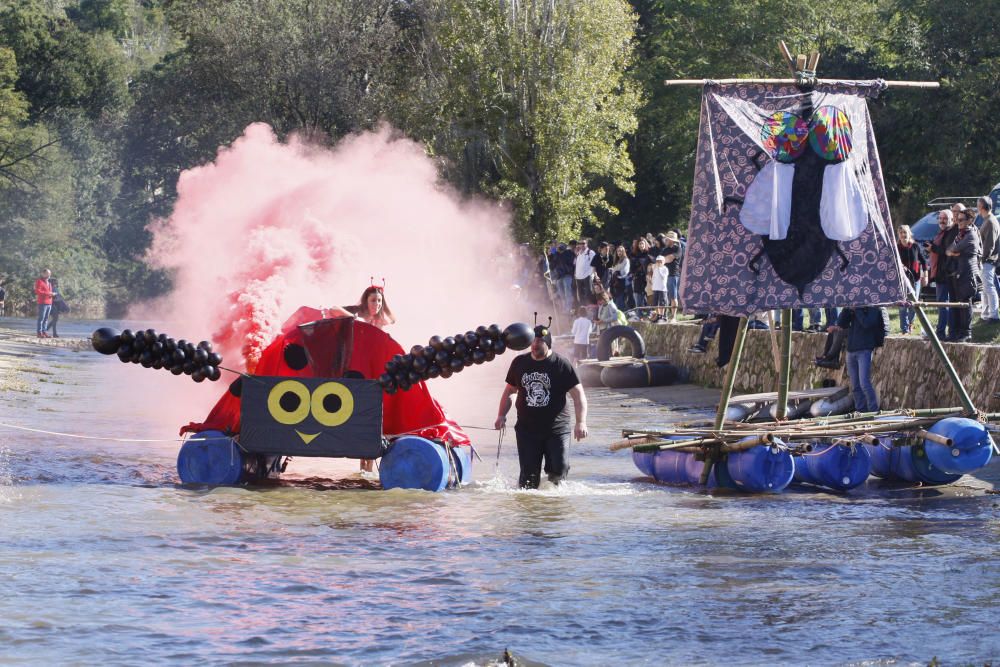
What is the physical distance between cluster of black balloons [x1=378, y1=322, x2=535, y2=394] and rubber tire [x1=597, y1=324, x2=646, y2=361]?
15724 millimetres

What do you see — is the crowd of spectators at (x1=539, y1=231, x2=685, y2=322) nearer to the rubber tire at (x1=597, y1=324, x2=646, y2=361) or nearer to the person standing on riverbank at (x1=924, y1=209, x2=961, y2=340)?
the rubber tire at (x1=597, y1=324, x2=646, y2=361)

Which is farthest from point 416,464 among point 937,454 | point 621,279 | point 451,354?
point 621,279

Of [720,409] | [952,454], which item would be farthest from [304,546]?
[952,454]

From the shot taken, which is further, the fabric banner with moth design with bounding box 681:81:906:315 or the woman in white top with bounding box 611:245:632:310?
the woman in white top with bounding box 611:245:632:310

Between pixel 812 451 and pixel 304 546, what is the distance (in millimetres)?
5730

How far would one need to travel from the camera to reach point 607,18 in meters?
44.2

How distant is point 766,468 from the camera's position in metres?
14.2

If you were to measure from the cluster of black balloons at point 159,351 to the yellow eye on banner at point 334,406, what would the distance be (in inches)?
41.2

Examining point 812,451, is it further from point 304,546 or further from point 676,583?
point 304,546

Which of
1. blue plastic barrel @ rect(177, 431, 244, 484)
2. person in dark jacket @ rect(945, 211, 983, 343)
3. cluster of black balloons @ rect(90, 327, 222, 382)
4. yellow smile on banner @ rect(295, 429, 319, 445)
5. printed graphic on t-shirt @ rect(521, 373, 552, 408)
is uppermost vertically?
person in dark jacket @ rect(945, 211, 983, 343)

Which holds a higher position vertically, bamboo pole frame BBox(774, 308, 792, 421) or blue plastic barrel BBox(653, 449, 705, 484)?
bamboo pole frame BBox(774, 308, 792, 421)

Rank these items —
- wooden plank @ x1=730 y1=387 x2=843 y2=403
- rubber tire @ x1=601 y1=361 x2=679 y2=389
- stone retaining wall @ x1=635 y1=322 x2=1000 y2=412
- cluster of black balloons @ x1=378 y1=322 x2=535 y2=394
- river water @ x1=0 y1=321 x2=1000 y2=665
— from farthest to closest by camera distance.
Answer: rubber tire @ x1=601 y1=361 x2=679 y2=389, wooden plank @ x1=730 y1=387 x2=843 y2=403, stone retaining wall @ x1=635 y1=322 x2=1000 y2=412, cluster of black balloons @ x1=378 y1=322 x2=535 y2=394, river water @ x1=0 y1=321 x2=1000 y2=665

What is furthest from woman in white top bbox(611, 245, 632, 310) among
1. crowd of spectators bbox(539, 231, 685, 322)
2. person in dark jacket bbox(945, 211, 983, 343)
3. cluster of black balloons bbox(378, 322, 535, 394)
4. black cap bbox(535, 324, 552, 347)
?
cluster of black balloons bbox(378, 322, 535, 394)

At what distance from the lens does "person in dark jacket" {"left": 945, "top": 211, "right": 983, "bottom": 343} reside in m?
19.1
